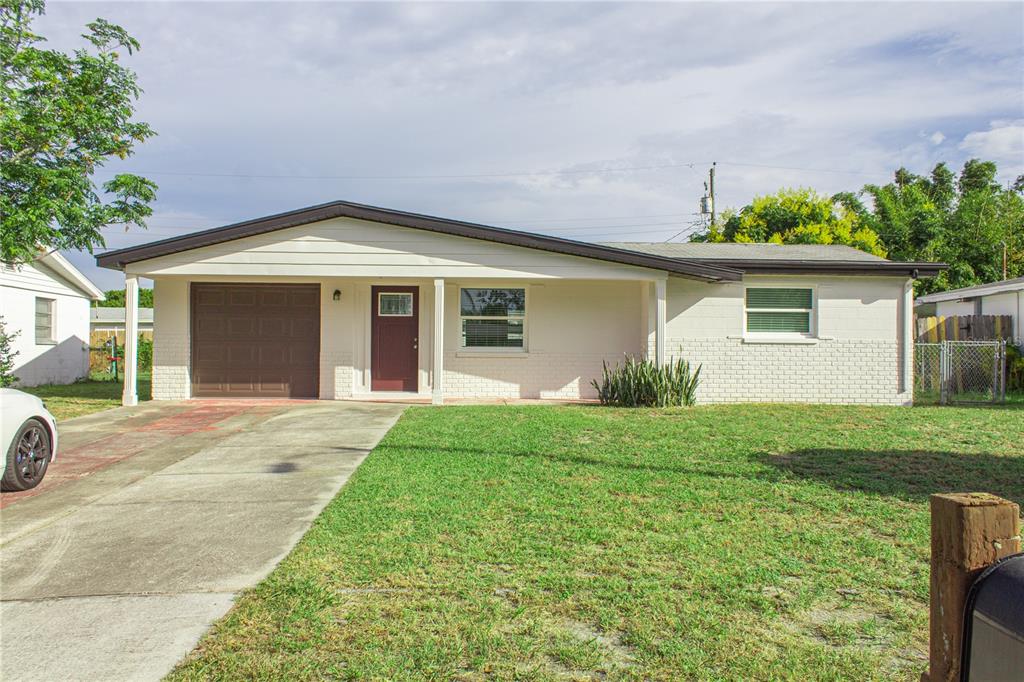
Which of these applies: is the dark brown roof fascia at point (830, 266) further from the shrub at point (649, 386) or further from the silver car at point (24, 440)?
the silver car at point (24, 440)

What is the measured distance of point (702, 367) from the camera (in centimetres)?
1416

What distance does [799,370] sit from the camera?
562 inches

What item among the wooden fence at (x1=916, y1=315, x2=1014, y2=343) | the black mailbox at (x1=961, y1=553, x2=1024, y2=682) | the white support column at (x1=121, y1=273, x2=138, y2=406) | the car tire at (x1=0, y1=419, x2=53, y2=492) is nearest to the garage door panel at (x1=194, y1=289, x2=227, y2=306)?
the white support column at (x1=121, y1=273, x2=138, y2=406)

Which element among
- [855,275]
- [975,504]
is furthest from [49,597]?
[855,275]

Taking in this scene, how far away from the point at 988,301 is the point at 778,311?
9861mm

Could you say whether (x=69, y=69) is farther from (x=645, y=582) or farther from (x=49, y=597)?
(x=645, y=582)

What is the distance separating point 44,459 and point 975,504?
25.9 feet

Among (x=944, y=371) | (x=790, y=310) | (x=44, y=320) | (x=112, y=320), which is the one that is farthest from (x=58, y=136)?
(x=112, y=320)

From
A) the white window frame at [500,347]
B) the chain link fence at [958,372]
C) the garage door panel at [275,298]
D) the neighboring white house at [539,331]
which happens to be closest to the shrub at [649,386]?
the neighboring white house at [539,331]

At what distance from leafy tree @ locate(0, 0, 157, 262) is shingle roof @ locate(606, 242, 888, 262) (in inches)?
406

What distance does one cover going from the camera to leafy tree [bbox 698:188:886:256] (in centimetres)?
2781

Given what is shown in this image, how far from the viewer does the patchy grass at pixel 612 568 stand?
3.20 metres

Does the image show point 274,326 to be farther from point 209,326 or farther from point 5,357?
point 5,357

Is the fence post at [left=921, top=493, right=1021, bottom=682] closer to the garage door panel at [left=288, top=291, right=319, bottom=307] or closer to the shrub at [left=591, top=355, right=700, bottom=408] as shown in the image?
the shrub at [left=591, top=355, right=700, bottom=408]
